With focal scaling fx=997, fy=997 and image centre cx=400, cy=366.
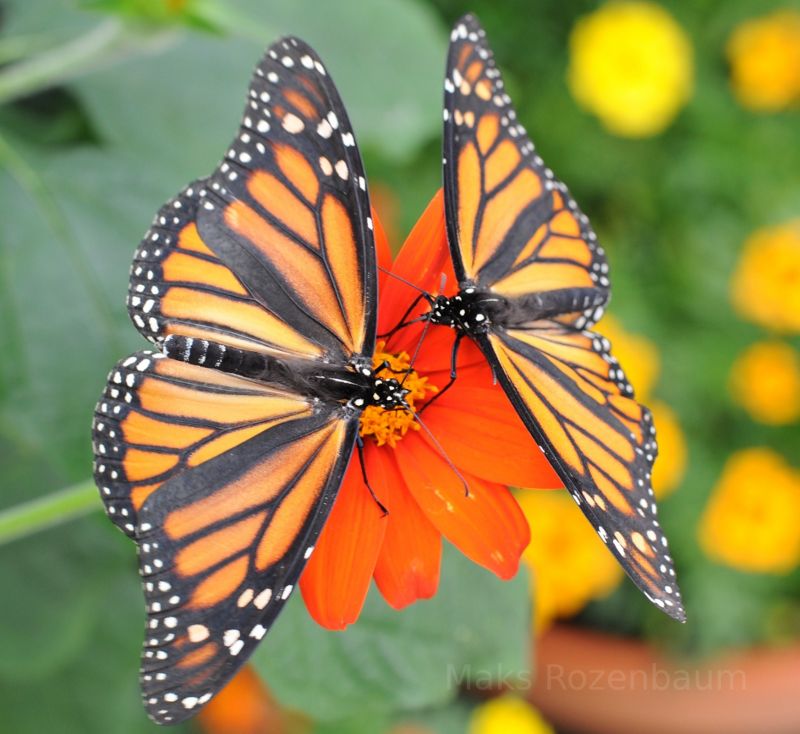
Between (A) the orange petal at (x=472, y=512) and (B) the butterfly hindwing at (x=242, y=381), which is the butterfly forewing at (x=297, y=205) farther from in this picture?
(A) the orange petal at (x=472, y=512)

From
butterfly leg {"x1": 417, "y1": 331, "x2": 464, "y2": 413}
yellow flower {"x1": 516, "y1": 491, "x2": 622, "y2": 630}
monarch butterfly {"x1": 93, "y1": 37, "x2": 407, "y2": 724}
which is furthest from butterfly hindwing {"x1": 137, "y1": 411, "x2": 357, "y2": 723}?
yellow flower {"x1": 516, "y1": 491, "x2": 622, "y2": 630}

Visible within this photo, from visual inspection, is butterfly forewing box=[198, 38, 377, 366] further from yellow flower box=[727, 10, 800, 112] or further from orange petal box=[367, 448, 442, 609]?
yellow flower box=[727, 10, 800, 112]

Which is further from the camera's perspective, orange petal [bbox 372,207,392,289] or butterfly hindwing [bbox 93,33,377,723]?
orange petal [bbox 372,207,392,289]

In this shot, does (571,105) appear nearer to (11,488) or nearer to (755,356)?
(755,356)

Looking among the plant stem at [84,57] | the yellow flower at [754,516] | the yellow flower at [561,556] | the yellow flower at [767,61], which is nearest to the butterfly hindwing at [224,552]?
the plant stem at [84,57]

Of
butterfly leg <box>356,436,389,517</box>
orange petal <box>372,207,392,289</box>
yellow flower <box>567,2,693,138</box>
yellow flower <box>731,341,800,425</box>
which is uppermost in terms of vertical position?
yellow flower <box>567,2,693,138</box>

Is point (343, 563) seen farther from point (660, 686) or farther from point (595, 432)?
point (660, 686)
